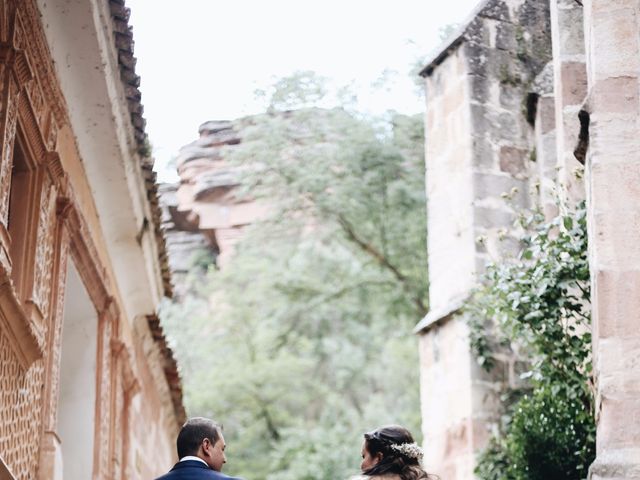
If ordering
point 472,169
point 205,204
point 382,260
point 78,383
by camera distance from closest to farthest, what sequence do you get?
1. point 78,383
2. point 472,169
3. point 382,260
4. point 205,204

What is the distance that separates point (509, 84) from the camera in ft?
47.6

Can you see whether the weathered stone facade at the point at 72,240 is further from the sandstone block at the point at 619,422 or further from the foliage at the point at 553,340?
the sandstone block at the point at 619,422

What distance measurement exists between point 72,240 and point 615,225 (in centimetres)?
344

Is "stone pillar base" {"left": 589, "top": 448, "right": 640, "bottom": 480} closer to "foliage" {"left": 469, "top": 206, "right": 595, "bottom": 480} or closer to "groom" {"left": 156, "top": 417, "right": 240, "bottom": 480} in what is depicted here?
"foliage" {"left": 469, "top": 206, "right": 595, "bottom": 480}

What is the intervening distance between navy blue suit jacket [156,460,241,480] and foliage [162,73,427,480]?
1489 centimetres

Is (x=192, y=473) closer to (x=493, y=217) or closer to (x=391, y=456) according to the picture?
(x=391, y=456)

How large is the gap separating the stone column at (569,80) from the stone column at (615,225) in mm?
2671

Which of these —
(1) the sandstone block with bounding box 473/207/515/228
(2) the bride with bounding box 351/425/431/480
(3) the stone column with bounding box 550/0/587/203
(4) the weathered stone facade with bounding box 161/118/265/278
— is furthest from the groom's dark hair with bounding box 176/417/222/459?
(4) the weathered stone facade with bounding box 161/118/265/278

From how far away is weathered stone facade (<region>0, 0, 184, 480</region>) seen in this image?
23.6 feet

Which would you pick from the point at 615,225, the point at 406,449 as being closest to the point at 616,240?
the point at 615,225

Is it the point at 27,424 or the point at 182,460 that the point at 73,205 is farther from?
the point at 182,460

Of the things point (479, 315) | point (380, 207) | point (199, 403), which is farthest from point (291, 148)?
point (479, 315)

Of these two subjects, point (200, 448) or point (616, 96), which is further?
point (616, 96)

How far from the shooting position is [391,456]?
622 cm
